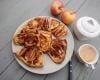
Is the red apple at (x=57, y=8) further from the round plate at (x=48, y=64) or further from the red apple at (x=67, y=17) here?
the round plate at (x=48, y=64)

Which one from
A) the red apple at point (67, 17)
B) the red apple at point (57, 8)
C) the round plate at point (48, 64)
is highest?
the red apple at point (57, 8)

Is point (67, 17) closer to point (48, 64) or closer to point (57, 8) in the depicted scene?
point (57, 8)

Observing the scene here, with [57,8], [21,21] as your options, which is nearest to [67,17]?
[57,8]

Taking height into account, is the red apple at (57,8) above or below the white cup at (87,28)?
above

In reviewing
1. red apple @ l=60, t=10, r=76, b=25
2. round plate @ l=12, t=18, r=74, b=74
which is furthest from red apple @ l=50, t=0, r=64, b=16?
round plate @ l=12, t=18, r=74, b=74

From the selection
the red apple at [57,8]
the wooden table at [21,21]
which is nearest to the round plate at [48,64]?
the wooden table at [21,21]

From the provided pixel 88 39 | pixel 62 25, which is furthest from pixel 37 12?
pixel 88 39

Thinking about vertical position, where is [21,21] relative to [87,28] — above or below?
above
